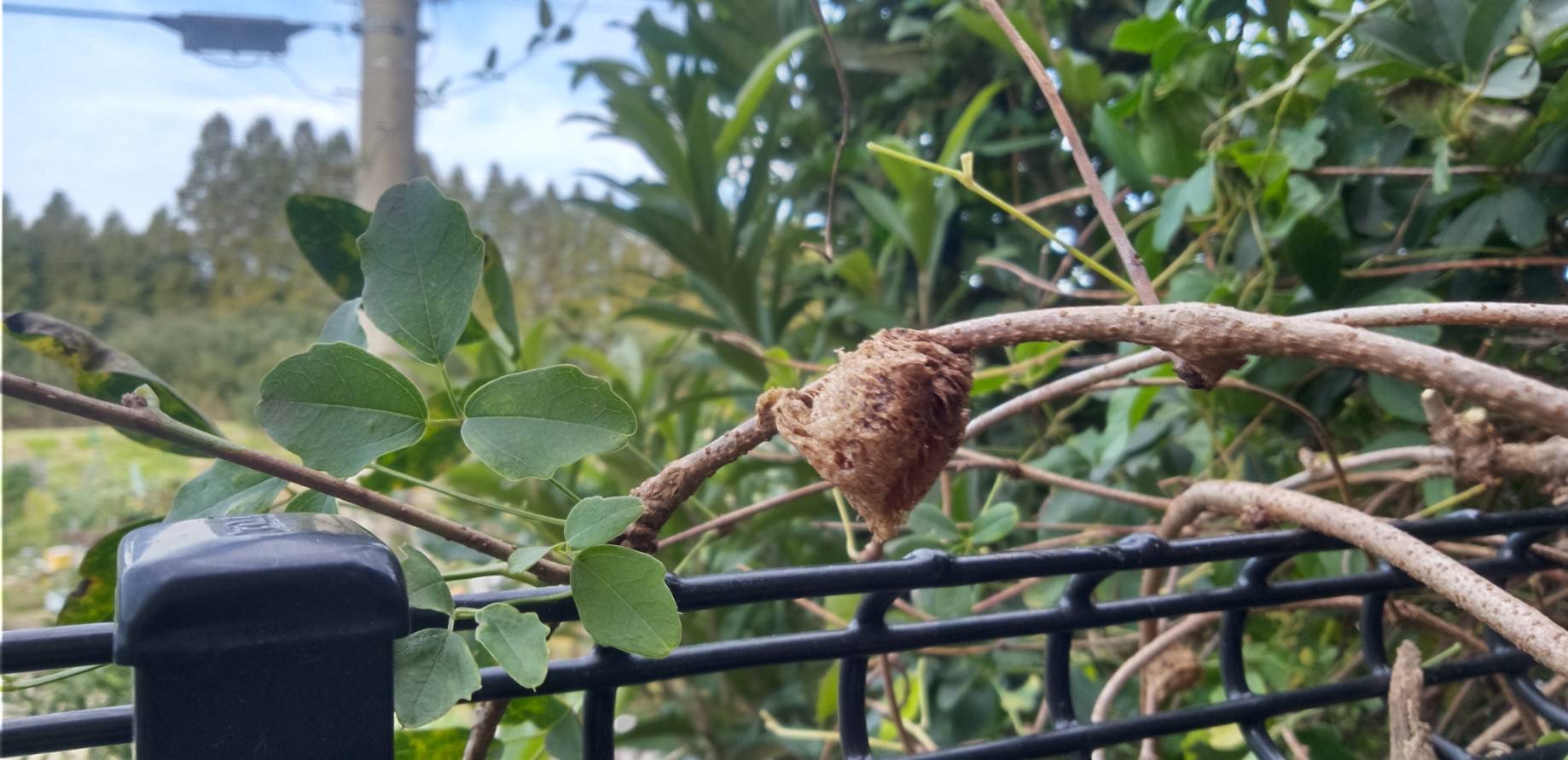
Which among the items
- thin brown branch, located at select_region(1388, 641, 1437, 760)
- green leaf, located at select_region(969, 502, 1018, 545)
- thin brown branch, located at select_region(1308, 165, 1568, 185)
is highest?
thin brown branch, located at select_region(1308, 165, 1568, 185)

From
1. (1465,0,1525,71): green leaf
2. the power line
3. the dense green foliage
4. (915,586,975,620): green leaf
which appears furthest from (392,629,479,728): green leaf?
the power line

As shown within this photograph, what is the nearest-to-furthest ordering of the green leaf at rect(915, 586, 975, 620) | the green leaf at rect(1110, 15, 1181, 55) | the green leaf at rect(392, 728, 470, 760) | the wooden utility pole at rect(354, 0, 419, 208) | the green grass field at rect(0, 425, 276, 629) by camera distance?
the green leaf at rect(392, 728, 470, 760)
the green leaf at rect(915, 586, 975, 620)
the green leaf at rect(1110, 15, 1181, 55)
the green grass field at rect(0, 425, 276, 629)
the wooden utility pole at rect(354, 0, 419, 208)

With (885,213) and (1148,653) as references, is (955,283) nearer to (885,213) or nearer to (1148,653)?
(885,213)

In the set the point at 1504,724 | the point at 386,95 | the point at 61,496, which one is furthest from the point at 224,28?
the point at 1504,724

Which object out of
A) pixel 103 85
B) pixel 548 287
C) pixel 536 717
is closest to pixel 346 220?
pixel 536 717

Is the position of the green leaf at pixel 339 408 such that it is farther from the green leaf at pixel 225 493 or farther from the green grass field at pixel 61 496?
the green grass field at pixel 61 496

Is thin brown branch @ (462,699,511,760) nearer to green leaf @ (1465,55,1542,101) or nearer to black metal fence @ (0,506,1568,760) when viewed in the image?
black metal fence @ (0,506,1568,760)
